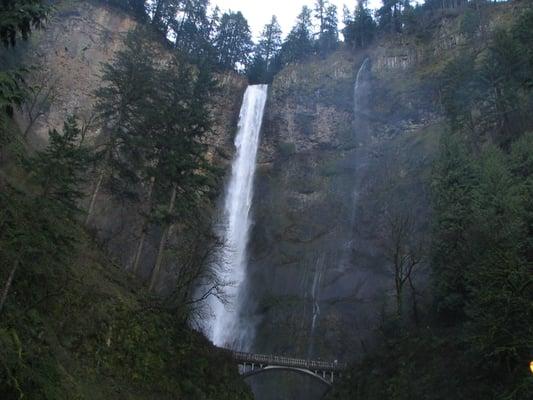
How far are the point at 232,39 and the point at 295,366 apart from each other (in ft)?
137

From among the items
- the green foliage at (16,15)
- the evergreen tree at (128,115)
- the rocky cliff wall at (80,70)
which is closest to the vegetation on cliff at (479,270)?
the green foliage at (16,15)

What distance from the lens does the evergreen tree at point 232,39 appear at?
5878 centimetres

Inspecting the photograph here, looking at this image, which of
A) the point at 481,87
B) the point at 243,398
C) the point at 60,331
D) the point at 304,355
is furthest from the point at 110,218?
the point at 481,87

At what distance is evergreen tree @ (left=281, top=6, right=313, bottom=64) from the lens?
59.1 m

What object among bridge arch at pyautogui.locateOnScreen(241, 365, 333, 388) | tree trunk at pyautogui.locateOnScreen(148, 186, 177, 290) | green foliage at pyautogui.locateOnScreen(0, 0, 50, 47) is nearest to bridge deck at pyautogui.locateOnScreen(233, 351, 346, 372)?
bridge arch at pyautogui.locateOnScreen(241, 365, 333, 388)

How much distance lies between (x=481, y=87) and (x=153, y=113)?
2377cm

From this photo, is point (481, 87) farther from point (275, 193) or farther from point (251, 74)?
point (251, 74)

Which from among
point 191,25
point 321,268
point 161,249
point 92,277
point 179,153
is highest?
point 191,25

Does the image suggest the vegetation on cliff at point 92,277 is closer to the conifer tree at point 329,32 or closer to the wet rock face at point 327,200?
the wet rock face at point 327,200

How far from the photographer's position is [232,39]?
59719mm

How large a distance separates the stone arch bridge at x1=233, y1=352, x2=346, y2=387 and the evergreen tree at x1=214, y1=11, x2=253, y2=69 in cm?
3730

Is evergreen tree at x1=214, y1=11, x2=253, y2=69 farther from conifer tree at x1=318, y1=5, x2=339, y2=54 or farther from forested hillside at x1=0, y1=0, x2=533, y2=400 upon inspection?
conifer tree at x1=318, y1=5, x2=339, y2=54

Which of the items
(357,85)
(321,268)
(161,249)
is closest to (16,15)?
(161,249)

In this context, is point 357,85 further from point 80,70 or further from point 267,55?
point 80,70
